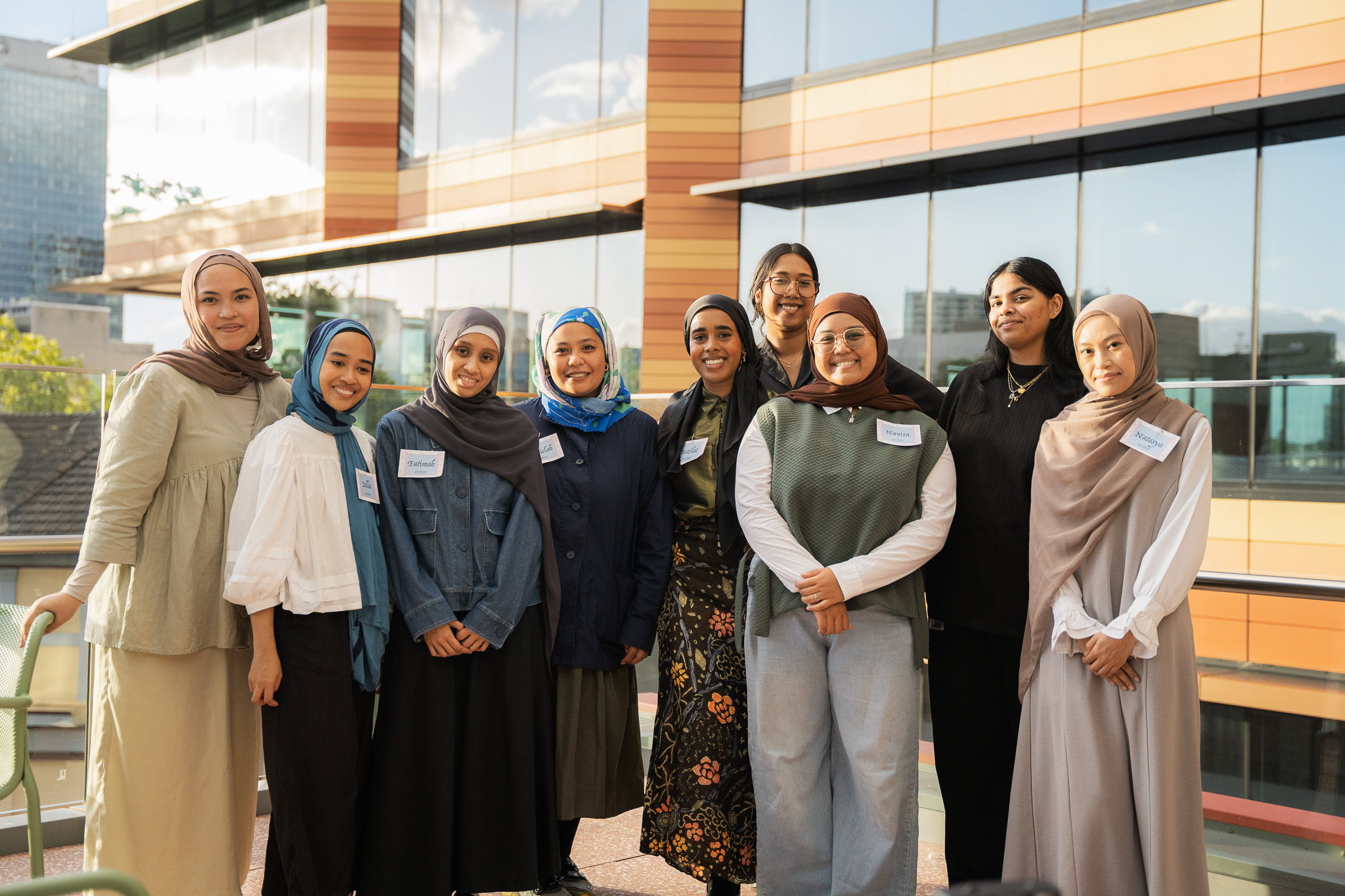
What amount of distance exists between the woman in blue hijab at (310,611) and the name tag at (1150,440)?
6.67ft

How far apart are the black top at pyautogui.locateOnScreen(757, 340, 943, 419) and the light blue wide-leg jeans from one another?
75cm

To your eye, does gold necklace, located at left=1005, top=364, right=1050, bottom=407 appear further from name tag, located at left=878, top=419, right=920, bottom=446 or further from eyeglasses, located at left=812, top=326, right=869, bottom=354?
eyeglasses, located at left=812, top=326, right=869, bottom=354

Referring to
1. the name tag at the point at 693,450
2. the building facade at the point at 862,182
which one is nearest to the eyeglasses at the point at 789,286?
the name tag at the point at 693,450

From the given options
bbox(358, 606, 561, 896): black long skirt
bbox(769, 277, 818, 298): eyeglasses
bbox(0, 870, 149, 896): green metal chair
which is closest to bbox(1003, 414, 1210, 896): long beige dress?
bbox(769, 277, 818, 298): eyeglasses

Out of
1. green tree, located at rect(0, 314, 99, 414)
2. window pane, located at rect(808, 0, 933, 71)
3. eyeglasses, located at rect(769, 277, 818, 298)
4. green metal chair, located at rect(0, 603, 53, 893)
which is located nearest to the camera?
green metal chair, located at rect(0, 603, 53, 893)

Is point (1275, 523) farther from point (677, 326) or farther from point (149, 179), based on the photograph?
point (149, 179)

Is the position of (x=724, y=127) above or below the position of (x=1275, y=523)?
above

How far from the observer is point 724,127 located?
11.1 metres

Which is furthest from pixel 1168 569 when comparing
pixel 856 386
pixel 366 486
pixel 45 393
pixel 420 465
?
pixel 45 393

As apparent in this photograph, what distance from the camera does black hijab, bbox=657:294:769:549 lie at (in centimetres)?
292

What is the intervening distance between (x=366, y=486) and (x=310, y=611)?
39 cm

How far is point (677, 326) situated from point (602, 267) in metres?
1.49

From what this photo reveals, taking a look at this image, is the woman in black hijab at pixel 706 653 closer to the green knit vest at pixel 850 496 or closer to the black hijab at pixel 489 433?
the green knit vest at pixel 850 496

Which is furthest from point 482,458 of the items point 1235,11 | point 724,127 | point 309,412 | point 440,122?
point 440,122
